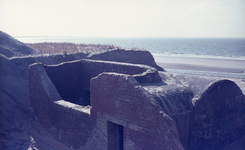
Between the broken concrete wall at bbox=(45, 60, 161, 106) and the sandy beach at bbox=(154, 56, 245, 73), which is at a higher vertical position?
the broken concrete wall at bbox=(45, 60, 161, 106)

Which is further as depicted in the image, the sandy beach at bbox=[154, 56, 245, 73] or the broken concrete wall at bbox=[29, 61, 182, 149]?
the sandy beach at bbox=[154, 56, 245, 73]

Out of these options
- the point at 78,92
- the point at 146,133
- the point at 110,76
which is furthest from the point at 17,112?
the point at 146,133

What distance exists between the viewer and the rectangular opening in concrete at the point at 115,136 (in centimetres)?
499

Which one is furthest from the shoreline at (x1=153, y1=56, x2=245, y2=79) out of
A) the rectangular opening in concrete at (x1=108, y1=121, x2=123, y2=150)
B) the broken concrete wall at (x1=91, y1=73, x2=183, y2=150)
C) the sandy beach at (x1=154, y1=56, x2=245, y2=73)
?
the broken concrete wall at (x1=91, y1=73, x2=183, y2=150)

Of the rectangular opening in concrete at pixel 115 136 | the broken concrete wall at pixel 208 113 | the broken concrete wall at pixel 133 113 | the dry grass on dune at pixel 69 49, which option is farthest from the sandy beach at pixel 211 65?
the broken concrete wall at pixel 133 113

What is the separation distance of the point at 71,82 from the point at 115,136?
450 centimetres

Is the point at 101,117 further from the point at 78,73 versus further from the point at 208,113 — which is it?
the point at 78,73

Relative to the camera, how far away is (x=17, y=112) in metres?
10.9

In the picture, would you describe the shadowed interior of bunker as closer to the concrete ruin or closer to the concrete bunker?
the concrete bunker

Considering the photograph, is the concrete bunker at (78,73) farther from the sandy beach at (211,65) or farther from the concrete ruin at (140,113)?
the sandy beach at (211,65)

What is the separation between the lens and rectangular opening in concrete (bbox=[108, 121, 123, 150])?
197 inches

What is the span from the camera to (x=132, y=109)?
4418mm

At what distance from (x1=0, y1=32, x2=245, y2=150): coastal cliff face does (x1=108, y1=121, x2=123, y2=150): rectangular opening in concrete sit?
23 millimetres

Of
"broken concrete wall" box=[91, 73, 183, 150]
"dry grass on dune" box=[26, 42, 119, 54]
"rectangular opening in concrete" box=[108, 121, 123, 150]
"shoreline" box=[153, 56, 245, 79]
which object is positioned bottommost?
"shoreline" box=[153, 56, 245, 79]
